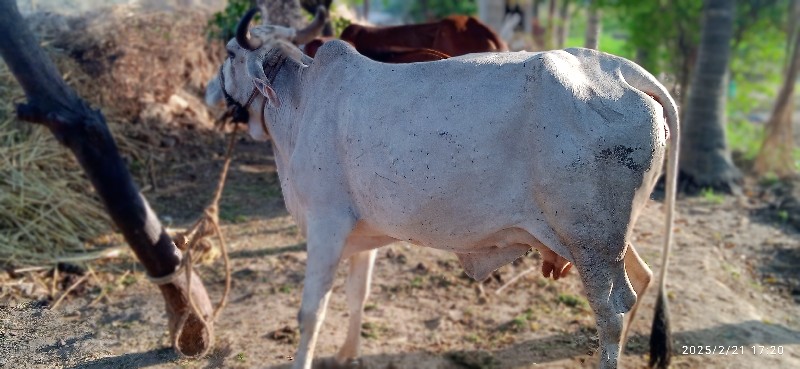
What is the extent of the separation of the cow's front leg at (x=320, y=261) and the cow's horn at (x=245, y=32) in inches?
38.2

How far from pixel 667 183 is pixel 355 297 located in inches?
69.8

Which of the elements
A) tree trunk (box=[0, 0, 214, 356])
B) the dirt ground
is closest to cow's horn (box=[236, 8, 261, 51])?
tree trunk (box=[0, 0, 214, 356])

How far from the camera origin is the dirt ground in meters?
4.35

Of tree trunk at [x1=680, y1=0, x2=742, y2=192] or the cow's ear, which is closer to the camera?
the cow's ear

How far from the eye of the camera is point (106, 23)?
319 inches

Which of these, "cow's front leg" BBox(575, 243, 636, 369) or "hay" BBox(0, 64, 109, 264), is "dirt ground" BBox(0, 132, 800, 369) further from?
"cow's front leg" BBox(575, 243, 636, 369)

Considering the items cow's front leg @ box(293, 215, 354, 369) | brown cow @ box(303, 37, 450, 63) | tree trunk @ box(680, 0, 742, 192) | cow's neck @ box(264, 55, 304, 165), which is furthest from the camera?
tree trunk @ box(680, 0, 742, 192)

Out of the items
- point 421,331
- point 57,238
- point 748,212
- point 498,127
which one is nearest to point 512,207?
point 498,127

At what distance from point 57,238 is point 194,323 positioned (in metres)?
2.07

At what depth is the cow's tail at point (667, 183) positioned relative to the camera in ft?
10.6

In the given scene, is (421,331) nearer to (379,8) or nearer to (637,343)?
(637,343)

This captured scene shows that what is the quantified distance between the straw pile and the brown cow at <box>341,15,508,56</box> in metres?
2.62

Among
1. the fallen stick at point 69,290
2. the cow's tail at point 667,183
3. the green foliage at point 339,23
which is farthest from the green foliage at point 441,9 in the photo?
the cow's tail at point 667,183

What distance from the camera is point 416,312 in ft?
16.5
